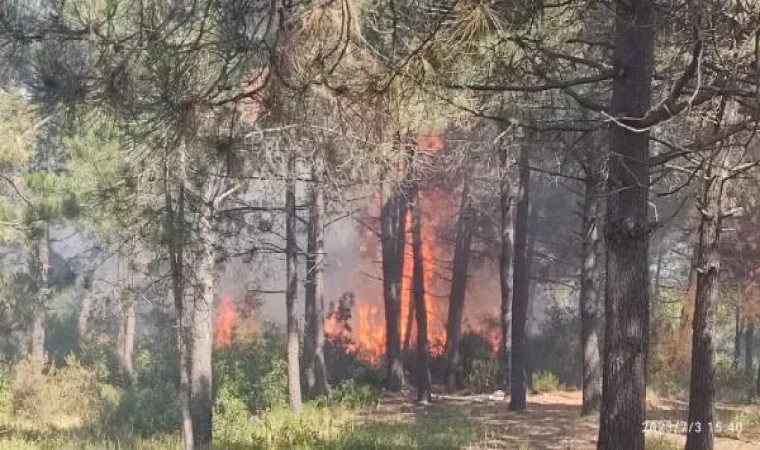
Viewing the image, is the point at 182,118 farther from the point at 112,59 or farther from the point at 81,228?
the point at 81,228

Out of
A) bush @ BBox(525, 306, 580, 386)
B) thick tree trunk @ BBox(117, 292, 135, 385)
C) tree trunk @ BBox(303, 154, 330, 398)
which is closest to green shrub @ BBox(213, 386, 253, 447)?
tree trunk @ BBox(303, 154, 330, 398)

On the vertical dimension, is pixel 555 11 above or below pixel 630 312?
above

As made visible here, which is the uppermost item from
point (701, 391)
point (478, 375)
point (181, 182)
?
point (181, 182)

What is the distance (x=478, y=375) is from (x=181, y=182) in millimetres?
16199

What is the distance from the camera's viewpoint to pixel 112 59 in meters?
5.30

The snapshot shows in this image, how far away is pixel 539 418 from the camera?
45.7 ft

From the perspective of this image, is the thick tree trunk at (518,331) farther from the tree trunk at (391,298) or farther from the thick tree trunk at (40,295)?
the thick tree trunk at (40,295)

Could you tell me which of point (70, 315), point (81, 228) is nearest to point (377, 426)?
point (81, 228)

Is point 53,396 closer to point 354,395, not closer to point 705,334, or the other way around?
point 354,395

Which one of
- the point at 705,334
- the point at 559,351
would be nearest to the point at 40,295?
the point at 559,351

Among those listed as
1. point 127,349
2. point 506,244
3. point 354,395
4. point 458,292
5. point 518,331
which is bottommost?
point 354,395

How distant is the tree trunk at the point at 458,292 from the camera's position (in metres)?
22.8

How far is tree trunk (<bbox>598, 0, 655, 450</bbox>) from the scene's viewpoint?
611 centimetres

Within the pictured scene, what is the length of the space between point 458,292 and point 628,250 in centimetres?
1816
